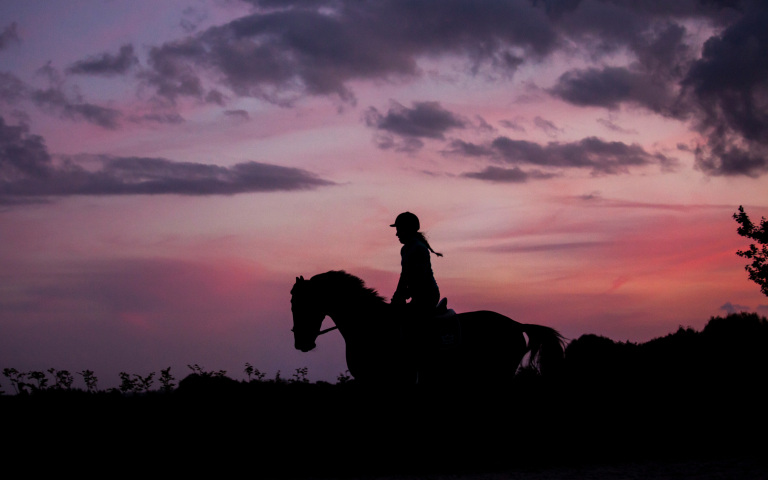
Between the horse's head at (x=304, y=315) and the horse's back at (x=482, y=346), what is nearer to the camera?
the horse's back at (x=482, y=346)

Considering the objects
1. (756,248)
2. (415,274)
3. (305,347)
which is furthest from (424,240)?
(756,248)

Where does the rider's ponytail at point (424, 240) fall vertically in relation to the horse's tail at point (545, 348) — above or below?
above

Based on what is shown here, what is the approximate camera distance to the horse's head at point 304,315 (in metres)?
12.2

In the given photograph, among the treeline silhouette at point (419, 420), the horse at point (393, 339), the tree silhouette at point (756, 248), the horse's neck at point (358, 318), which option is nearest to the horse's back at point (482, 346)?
the horse at point (393, 339)

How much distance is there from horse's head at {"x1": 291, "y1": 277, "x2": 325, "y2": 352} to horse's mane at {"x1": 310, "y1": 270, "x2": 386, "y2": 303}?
10.5 inches

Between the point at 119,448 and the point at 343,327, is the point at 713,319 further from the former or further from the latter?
the point at 119,448

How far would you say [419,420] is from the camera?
12367 mm

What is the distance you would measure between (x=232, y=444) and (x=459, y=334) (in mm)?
4248

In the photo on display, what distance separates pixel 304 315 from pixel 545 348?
430 cm

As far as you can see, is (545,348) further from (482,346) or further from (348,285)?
(348,285)

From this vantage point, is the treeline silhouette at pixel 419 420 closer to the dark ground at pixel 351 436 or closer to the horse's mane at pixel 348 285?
the dark ground at pixel 351 436

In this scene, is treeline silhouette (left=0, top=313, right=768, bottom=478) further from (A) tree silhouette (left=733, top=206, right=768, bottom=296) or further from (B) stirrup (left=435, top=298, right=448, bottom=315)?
(A) tree silhouette (left=733, top=206, right=768, bottom=296)

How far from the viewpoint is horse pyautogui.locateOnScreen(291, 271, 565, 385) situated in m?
11.9

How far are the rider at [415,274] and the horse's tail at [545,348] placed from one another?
6.81ft
